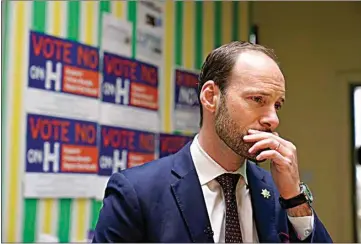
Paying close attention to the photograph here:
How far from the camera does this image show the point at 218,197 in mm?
1242

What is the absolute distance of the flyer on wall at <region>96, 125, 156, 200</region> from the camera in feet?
8.80

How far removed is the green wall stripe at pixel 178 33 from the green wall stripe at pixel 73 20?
828 millimetres

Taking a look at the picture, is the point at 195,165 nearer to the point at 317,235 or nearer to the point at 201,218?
the point at 201,218

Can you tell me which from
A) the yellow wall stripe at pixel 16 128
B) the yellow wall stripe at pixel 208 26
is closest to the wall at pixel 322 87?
the yellow wall stripe at pixel 208 26

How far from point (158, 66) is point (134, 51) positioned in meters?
0.23

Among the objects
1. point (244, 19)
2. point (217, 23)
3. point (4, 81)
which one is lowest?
point (4, 81)

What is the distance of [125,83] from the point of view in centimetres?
283

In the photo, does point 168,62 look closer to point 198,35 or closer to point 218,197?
point 198,35

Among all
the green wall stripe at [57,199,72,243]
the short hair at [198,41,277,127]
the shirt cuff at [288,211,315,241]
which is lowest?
the green wall stripe at [57,199,72,243]

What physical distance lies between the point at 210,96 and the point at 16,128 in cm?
121

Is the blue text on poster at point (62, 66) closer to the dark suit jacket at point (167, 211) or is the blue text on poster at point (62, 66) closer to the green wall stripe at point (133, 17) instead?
the green wall stripe at point (133, 17)

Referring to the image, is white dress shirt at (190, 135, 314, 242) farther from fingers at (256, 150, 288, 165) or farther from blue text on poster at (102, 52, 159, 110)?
blue text on poster at (102, 52, 159, 110)

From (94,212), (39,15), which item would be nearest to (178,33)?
(39,15)

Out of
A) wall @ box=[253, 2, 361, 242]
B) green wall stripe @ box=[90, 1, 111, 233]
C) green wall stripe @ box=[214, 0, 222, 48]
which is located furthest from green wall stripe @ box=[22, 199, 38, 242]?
wall @ box=[253, 2, 361, 242]
